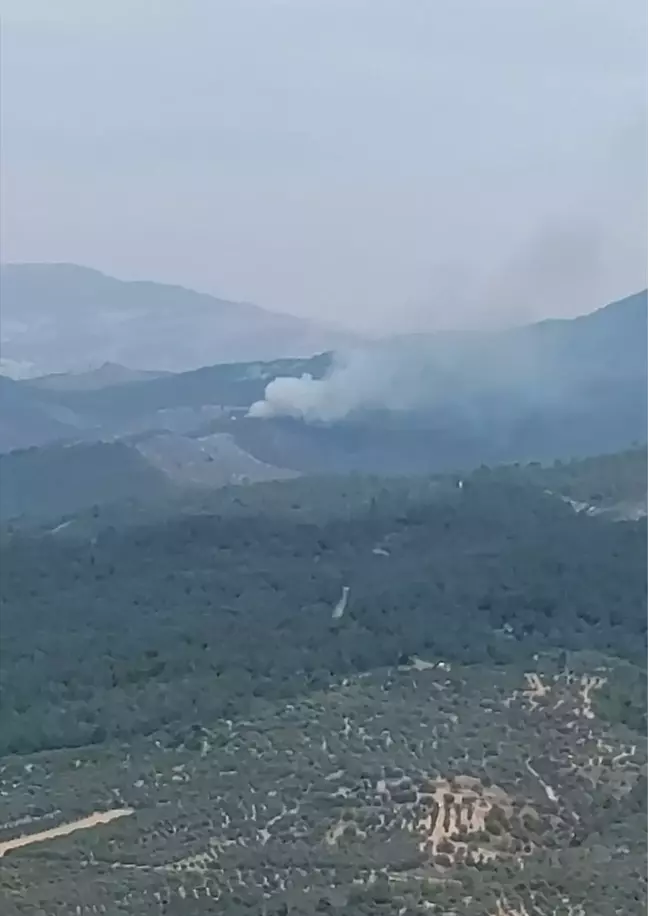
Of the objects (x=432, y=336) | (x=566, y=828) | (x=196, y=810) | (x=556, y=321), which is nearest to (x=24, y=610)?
(x=196, y=810)

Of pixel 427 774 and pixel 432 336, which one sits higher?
pixel 432 336

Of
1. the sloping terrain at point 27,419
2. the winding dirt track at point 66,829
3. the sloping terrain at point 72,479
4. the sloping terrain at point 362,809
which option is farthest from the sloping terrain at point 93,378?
the winding dirt track at point 66,829

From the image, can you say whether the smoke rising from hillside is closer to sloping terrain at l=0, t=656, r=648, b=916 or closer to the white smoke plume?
the white smoke plume

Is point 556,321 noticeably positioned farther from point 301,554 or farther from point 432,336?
point 301,554

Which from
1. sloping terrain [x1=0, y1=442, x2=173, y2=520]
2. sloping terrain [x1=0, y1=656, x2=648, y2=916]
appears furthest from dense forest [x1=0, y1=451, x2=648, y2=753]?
sloping terrain [x1=0, y1=442, x2=173, y2=520]

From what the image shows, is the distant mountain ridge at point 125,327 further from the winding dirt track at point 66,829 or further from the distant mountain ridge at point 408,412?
the winding dirt track at point 66,829

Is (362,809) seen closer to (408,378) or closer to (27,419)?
(27,419)
